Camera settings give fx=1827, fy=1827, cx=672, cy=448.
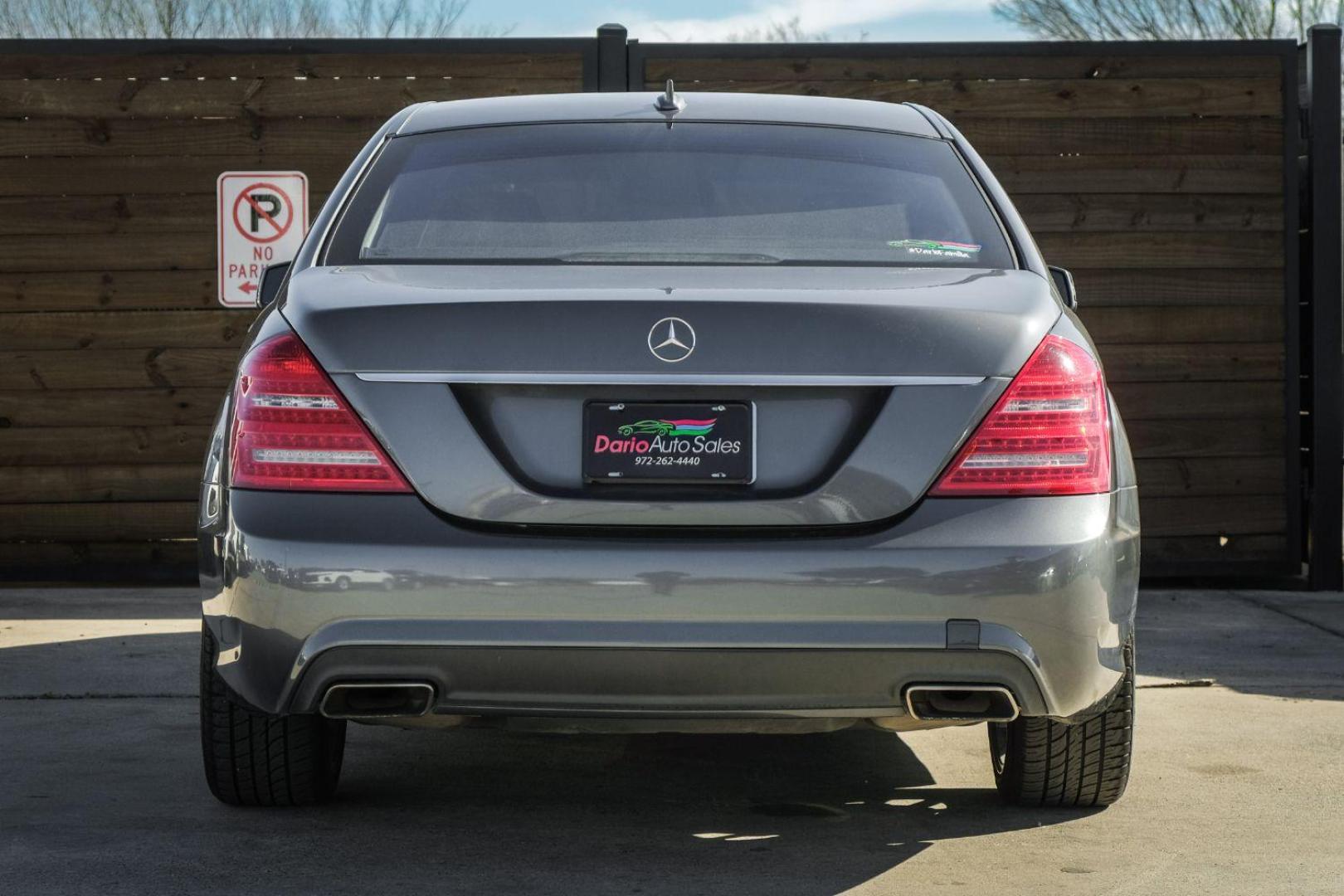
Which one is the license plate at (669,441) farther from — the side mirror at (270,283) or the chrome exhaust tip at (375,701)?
the side mirror at (270,283)

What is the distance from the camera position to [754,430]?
3.25m

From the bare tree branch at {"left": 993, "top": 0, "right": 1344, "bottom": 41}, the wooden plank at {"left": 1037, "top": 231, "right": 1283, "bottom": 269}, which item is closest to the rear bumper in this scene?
the wooden plank at {"left": 1037, "top": 231, "right": 1283, "bottom": 269}

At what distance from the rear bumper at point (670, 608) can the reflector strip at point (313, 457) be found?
64 millimetres

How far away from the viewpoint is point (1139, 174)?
8633 millimetres

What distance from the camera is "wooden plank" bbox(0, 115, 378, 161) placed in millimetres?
8633

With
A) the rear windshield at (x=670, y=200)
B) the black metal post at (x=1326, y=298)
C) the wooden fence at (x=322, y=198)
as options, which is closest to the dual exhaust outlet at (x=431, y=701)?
the rear windshield at (x=670, y=200)

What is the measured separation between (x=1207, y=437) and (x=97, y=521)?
527cm

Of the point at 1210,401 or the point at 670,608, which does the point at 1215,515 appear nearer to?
the point at 1210,401

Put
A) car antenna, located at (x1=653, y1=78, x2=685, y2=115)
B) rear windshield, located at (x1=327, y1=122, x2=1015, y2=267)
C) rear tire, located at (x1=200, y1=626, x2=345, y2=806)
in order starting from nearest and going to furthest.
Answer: rear windshield, located at (x1=327, y1=122, x2=1015, y2=267) < rear tire, located at (x1=200, y1=626, x2=345, y2=806) < car antenna, located at (x1=653, y1=78, x2=685, y2=115)

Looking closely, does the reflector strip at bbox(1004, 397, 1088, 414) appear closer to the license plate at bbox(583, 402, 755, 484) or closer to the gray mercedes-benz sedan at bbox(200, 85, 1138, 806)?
the gray mercedes-benz sedan at bbox(200, 85, 1138, 806)

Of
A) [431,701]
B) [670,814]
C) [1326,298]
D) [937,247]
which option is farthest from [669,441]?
[1326,298]

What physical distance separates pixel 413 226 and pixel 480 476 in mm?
843

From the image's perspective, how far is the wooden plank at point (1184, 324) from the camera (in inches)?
→ 339

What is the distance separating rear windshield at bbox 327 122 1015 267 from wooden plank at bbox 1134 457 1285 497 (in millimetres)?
4780
